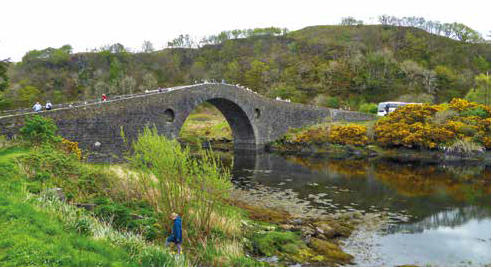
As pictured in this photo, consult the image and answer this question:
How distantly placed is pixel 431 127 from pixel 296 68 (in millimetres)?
56623

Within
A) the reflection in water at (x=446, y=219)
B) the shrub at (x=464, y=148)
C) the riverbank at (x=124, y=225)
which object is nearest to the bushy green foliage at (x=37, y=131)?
the riverbank at (x=124, y=225)

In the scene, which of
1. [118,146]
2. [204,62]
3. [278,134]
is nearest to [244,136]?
[278,134]

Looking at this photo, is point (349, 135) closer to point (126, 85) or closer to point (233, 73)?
point (233, 73)

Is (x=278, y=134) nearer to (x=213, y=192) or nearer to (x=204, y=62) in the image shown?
(x=213, y=192)

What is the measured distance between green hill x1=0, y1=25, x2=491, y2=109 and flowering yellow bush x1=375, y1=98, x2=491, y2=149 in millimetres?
28195

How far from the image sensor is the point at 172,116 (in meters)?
33.4

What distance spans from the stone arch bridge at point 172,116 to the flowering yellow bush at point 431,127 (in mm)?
11132

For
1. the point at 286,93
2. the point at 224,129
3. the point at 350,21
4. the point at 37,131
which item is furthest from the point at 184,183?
the point at 350,21

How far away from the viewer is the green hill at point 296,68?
261 feet

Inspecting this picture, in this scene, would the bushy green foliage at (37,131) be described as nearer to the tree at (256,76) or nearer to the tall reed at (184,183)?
the tall reed at (184,183)

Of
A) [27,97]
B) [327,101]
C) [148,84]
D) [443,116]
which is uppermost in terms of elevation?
[148,84]

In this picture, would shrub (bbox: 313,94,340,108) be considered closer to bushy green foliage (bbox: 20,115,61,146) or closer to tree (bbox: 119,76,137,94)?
tree (bbox: 119,76,137,94)

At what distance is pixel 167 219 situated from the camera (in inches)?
475

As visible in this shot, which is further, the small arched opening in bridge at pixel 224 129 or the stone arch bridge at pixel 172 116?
the small arched opening in bridge at pixel 224 129
